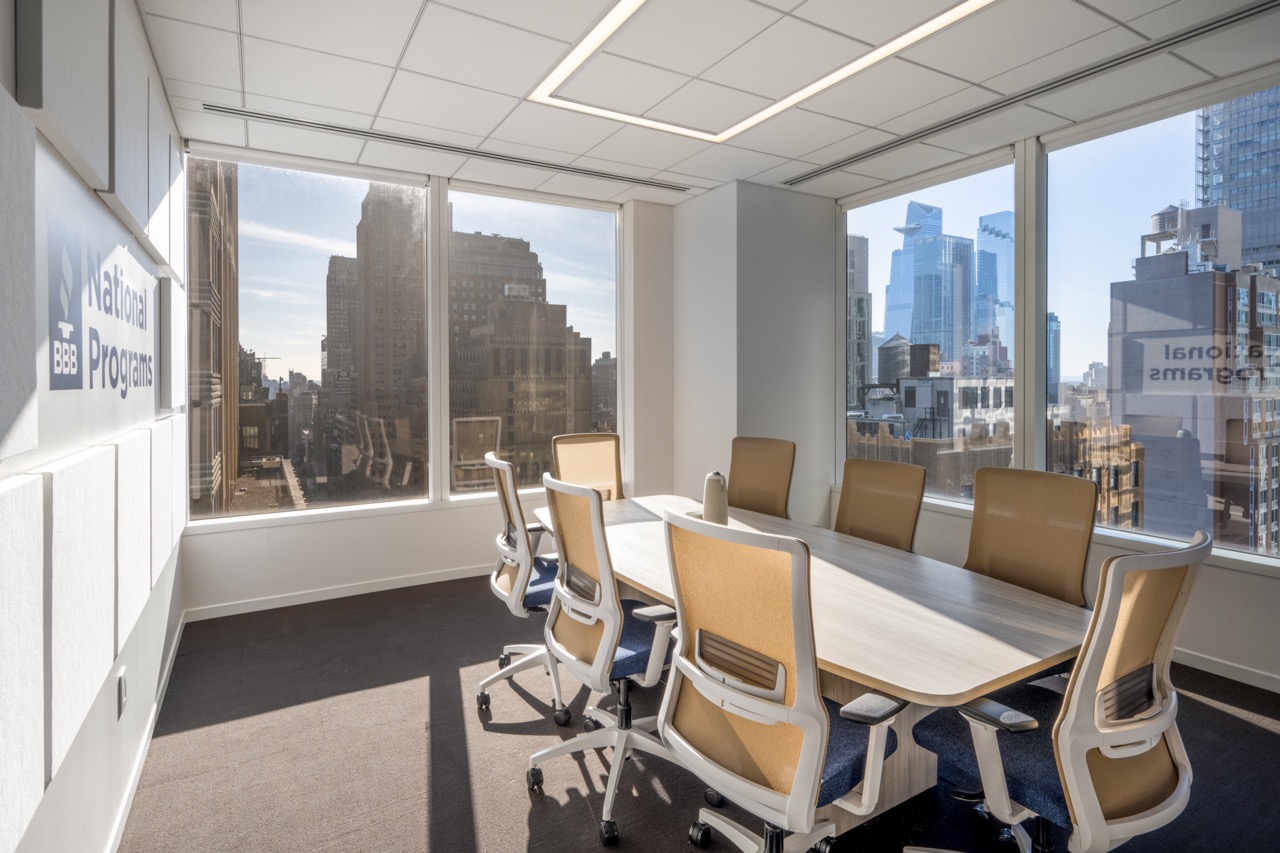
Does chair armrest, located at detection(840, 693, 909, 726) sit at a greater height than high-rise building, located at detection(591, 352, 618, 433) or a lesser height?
lesser

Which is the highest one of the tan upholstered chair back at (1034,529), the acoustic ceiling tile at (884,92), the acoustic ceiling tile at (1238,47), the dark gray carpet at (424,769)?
the acoustic ceiling tile at (884,92)

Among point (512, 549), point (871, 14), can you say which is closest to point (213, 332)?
point (512, 549)

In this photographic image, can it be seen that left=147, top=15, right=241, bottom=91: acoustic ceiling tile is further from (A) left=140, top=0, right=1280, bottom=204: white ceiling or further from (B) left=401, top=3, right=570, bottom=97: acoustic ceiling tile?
(B) left=401, top=3, right=570, bottom=97: acoustic ceiling tile

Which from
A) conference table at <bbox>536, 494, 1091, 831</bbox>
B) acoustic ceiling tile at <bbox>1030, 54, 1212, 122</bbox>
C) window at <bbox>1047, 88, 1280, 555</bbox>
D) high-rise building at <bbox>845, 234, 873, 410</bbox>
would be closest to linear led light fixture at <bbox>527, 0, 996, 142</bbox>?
acoustic ceiling tile at <bbox>1030, 54, 1212, 122</bbox>

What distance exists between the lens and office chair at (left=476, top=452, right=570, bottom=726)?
306 centimetres

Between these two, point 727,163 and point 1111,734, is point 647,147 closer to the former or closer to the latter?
point 727,163

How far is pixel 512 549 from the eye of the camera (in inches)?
127

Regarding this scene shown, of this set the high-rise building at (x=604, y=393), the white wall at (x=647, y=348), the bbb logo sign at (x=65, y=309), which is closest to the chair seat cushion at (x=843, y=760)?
the bbb logo sign at (x=65, y=309)

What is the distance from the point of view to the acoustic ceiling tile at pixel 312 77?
3225 millimetres

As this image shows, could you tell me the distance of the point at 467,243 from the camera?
541 cm

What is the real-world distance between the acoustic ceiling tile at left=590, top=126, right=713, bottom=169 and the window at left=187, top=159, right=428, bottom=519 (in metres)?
1.63

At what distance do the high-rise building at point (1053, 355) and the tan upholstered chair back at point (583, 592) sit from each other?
3431 millimetres

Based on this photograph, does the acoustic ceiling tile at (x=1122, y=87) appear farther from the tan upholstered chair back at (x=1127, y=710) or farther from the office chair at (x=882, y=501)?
the tan upholstered chair back at (x=1127, y=710)

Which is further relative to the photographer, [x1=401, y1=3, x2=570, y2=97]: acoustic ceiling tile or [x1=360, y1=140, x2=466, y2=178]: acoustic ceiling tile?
[x1=360, y1=140, x2=466, y2=178]: acoustic ceiling tile
